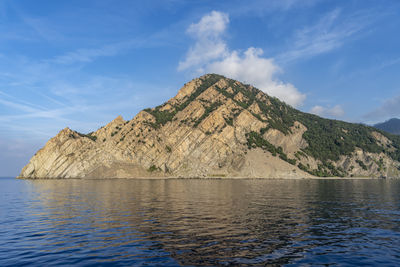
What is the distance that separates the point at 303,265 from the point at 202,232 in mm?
11166

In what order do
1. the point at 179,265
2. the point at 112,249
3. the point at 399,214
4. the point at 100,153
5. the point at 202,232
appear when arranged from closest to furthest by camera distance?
the point at 179,265 < the point at 112,249 < the point at 202,232 < the point at 399,214 < the point at 100,153

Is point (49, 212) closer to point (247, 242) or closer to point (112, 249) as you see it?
point (112, 249)

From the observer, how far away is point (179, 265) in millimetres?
17672

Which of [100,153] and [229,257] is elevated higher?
[100,153]

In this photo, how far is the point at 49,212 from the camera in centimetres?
4012

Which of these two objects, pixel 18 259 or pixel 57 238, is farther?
pixel 57 238

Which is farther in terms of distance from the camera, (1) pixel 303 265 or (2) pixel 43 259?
(2) pixel 43 259

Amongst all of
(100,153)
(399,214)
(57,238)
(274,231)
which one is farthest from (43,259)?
(100,153)

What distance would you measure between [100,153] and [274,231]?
191140mm

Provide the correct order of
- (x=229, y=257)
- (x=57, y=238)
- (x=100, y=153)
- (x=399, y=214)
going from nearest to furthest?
(x=229, y=257) → (x=57, y=238) → (x=399, y=214) → (x=100, y=153)

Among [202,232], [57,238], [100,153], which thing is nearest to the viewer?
[57,238]

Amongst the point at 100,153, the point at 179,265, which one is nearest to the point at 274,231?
the point at 179,265

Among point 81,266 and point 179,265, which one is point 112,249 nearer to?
point 81,266

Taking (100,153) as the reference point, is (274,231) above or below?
below
